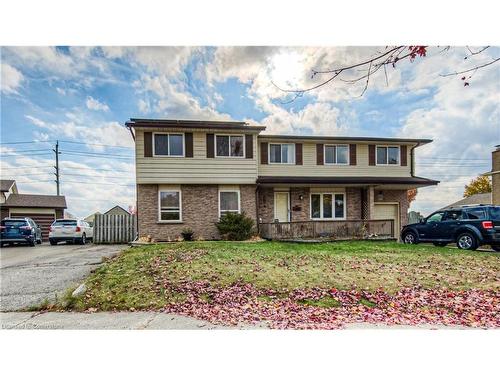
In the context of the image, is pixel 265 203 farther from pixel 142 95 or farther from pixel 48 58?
pixel 48 58

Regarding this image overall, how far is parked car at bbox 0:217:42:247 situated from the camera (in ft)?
43.8

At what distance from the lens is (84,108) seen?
807 cm

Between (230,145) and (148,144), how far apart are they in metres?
3.40

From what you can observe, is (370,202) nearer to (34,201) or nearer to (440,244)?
(440,244)

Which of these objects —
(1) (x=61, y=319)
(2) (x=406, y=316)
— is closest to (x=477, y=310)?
(2) (x=406, y=316)

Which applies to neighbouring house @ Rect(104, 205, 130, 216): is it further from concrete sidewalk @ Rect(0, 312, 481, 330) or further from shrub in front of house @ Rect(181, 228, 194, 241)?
concrete sidewalk @ Rect(0, 312, 481, 330)

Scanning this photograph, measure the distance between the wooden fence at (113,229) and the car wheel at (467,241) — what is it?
13.3 metres

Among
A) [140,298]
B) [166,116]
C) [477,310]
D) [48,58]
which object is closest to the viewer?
[477,310]

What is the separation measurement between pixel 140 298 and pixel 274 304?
2.21m

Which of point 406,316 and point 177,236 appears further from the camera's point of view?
point 177,236

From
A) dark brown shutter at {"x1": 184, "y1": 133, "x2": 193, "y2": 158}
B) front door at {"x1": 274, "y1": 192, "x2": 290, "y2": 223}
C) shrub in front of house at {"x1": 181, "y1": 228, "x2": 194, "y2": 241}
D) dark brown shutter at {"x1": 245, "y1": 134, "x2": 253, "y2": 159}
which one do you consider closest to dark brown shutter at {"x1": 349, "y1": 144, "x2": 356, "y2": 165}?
front door at {"x1": 274, "y1": 192, "x2": 290, "y2": 223}

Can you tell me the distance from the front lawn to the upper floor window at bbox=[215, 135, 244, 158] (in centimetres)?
581
